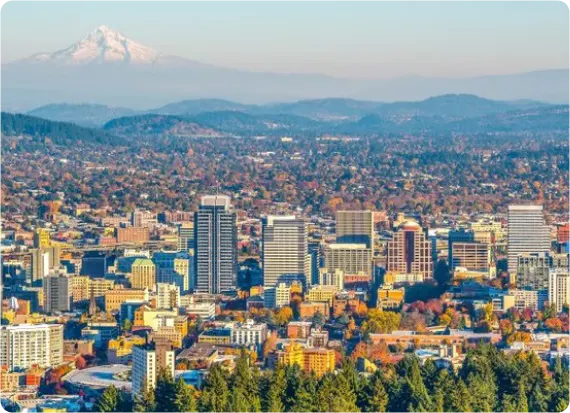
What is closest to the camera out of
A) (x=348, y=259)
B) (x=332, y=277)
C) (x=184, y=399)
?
(x=184, y=399)

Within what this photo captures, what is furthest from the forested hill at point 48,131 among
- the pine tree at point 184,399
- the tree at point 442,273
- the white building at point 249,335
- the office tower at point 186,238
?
the pine tree at point 184,399

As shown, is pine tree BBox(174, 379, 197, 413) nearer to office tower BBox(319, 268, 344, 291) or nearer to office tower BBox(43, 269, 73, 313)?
office tower BBox(43, 269, 73, 313)

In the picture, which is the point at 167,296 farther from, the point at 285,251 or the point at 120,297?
the point at 285,251

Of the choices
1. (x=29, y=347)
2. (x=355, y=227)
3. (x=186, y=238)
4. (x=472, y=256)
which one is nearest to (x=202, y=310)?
(x=29, y=347)

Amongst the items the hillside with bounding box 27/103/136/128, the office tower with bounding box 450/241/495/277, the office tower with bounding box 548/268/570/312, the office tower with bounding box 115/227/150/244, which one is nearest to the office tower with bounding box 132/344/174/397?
the office tower with bounding box 548/268/570/312

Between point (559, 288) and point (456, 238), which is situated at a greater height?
point (456, 238)

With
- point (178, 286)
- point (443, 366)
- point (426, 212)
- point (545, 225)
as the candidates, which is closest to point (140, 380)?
point (443, 366)

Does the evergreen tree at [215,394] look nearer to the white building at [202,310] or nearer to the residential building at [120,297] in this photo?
the white building at [202,310]
